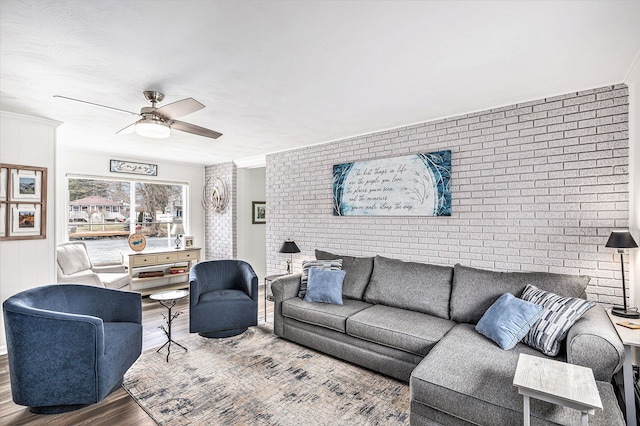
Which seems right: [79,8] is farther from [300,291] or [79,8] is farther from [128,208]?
[128,208]

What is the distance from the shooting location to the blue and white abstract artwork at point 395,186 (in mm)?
3465

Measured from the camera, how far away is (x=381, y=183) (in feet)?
12.9

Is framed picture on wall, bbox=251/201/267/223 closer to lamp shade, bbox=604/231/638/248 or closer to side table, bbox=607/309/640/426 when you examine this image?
lamp shade, bbox=604/231/638/248

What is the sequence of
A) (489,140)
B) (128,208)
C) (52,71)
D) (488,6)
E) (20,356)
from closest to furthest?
1. (488,6)
2. (20,356)
3. (52,71)
4. (489,140)
5. (128,208)

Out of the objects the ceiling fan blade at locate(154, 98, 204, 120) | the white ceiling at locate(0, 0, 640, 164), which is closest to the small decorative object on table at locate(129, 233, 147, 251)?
the white ceiling at locate(0, 0, 640, 164)

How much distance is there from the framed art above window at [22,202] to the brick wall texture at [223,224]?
2.95 metres

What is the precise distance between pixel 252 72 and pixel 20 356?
8.40ft

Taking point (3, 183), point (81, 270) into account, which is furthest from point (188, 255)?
Result: point (3, 183)

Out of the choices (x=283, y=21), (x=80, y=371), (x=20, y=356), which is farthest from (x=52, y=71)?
(x=80, y=371)

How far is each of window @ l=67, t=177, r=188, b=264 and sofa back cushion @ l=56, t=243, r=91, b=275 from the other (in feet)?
1.73

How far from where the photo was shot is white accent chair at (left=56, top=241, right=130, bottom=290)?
4.28m

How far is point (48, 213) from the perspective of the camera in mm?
3520

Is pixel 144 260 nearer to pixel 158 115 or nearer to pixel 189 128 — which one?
pixel 189 128

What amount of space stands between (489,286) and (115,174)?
5.86 meters
